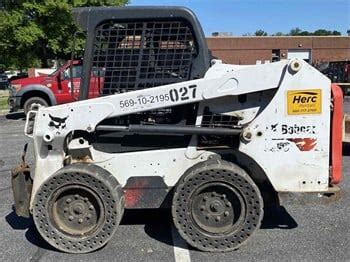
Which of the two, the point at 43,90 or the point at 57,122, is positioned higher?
the point at 43,90

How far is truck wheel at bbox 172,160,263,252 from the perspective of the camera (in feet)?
14.6

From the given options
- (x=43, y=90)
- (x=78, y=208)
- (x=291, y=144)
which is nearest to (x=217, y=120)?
(x=291, y=144)

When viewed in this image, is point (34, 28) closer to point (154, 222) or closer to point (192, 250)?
point (154, 222)

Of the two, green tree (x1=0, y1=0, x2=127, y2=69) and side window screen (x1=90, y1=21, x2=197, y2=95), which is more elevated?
green tree (x1=0, y1=0, x2=127, y2=69)

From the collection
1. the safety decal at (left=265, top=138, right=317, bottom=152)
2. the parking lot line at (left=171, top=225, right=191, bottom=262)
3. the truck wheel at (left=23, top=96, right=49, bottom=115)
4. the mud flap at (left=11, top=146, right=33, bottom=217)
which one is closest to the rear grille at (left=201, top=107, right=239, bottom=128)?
the safety decal at (left=265, top=138, right=317, bottom=152)

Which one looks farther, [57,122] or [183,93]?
[57,122]

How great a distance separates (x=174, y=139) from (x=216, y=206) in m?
0.75

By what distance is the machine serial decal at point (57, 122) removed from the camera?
4.62 metres

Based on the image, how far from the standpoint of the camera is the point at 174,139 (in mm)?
4742

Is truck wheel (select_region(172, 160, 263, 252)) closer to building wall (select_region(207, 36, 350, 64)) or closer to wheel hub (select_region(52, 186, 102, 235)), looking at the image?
wheel hub (select_region(52, 186, 102, 235))

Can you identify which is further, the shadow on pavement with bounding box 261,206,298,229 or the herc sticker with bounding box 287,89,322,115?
the shadow on pavement with bounding box 261,206,298,229

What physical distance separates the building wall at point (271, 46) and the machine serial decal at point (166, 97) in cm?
6089

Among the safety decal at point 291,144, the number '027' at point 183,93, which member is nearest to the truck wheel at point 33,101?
the number '027' at point 183,93

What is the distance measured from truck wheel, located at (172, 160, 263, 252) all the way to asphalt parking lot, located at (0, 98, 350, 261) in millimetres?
149
